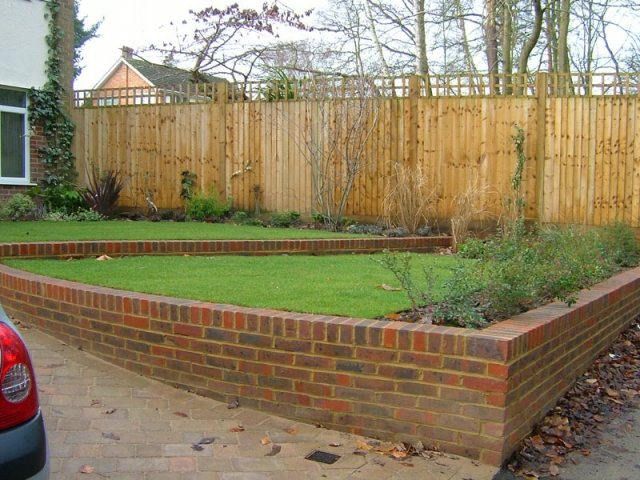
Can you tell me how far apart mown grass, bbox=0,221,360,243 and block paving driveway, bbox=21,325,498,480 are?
11.8 ft

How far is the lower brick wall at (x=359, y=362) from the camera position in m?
3.53

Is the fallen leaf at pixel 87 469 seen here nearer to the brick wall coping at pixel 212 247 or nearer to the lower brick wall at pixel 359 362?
the lower brick wall at pixel 359 362

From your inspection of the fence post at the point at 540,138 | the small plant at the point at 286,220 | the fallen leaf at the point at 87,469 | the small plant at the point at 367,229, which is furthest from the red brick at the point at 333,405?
the small plant at the point at 286,220

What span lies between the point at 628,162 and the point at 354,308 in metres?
7.05

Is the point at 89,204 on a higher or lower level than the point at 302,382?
higher

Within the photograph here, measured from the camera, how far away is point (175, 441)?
3664 millimetres

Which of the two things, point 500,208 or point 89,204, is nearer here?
point 500,208

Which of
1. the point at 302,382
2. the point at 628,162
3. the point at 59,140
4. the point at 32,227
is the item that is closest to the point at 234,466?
the point at 302,382

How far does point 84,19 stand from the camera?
32.0m

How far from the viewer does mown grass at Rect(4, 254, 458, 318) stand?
4.64 metres

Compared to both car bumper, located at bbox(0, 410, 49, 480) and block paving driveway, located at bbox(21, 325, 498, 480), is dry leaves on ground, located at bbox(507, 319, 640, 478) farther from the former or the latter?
car bumper, located at bbox(0, 410, 49, 480)

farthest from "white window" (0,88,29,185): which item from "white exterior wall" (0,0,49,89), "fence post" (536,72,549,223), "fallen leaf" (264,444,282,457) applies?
"fallen leaf" (264,444,282,457)

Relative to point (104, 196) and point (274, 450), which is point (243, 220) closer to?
point (104, 196)

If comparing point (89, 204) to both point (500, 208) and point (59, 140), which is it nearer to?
point (59, 140)
